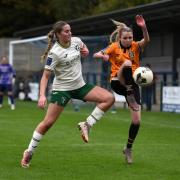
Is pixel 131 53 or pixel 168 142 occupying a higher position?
pixel 131 53

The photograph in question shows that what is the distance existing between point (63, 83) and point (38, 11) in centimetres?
4216

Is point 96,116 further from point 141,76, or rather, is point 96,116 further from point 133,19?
point 133,19

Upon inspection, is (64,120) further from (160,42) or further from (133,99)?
(160,42)

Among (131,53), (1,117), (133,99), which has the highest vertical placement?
(131,53)

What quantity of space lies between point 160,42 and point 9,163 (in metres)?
25.6

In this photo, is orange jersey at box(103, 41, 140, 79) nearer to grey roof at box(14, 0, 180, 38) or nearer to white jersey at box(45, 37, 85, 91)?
white jersey at box(45, 37, 85, 91)

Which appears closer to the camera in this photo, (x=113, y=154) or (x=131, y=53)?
(x=131, y=53)

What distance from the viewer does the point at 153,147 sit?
44.6 feet

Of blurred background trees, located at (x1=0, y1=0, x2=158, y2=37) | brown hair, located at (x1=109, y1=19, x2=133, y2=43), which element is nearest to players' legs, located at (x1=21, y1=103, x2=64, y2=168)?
brown hair, located at (x1=109, y1=19, x2=133, y2=43)

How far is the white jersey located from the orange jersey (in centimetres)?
68

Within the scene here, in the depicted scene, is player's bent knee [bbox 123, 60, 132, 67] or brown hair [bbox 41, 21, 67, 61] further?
player's bent knee [bbox 123, 60, 132, 67]

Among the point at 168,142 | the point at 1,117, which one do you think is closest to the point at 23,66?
the point at 1,117

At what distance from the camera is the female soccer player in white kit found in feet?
34.0

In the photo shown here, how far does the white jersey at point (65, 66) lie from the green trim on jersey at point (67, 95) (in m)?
0.06
